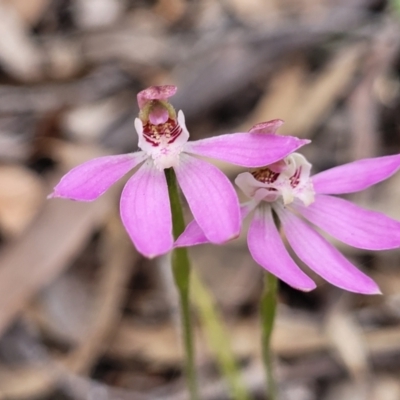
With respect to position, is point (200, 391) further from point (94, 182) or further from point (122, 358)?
point (94, 182)

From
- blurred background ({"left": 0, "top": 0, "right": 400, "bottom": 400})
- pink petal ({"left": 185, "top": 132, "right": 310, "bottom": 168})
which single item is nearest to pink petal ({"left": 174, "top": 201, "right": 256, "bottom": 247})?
pink petal ({"left": 185, "top": 132, "right": 310, "bottom": 168})

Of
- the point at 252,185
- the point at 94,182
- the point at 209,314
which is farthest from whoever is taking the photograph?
the point at 209,314

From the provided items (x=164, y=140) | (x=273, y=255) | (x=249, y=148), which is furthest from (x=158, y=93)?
(x=273, y=255)

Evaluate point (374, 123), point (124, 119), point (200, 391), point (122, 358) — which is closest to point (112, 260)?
point (122, 358)

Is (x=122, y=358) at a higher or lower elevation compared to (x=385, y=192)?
lower

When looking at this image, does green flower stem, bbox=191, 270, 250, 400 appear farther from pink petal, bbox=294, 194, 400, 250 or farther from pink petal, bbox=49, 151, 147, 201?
pink petal, bbox=49, 151, 147, 201

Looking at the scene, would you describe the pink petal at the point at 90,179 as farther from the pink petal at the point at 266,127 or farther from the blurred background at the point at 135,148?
the blurred background at the point at 135,148
